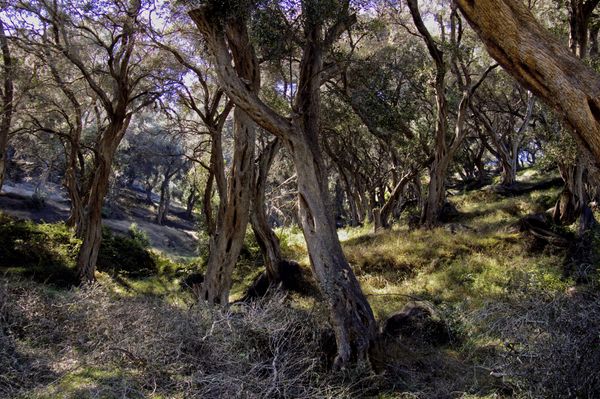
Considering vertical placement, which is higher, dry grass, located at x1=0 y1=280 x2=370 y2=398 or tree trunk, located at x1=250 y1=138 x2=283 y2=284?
tree trunk, located at x1=250 y1=138 x2=283 y2=284

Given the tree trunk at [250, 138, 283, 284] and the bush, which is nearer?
the tree trunk at [250, 138, 283, 284]

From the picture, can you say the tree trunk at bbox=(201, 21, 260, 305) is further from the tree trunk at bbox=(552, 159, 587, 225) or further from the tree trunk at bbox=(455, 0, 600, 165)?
the tree trunk at bbox=(552, 159, 587, 225)

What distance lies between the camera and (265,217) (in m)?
13.6

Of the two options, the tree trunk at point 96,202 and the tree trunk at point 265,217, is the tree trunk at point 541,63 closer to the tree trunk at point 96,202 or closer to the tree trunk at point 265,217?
the tree trunk at point 265,217

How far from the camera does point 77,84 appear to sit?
1728 cm

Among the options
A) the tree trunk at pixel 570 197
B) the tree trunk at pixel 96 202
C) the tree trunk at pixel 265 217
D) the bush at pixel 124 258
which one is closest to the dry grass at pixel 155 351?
the tree trunk at pixel 265 217

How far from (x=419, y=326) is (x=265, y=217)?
646cm

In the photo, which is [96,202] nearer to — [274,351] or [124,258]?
[124,258]

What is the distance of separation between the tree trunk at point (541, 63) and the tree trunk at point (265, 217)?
8.34 m

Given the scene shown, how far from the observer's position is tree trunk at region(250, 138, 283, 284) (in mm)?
13312

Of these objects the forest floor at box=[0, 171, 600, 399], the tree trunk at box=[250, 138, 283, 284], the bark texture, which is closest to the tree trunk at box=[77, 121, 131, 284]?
the tree trunk at box=[250, 138, 283, 284]

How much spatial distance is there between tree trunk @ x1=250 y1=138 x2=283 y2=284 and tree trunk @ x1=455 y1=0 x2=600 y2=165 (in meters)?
8.34

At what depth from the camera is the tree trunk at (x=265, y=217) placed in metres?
13.3

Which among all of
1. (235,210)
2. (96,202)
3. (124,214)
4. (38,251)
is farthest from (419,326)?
(124,214)
